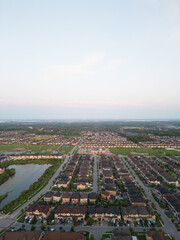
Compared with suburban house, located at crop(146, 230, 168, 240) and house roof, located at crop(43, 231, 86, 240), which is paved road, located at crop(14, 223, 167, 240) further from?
house roof, located at crop(43, 231, 86, 240)

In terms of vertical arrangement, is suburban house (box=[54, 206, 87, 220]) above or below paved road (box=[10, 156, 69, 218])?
above

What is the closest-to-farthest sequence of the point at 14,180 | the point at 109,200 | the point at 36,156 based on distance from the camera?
the point at 109,200
the point at 14,180
the point at 36,156

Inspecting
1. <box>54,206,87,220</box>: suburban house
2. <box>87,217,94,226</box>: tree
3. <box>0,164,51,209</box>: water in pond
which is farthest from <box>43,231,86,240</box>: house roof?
<box>0,164,51,209</box>: water in pond

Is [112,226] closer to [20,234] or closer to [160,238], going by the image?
[160,238]

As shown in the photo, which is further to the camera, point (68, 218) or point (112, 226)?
point (68, 218)

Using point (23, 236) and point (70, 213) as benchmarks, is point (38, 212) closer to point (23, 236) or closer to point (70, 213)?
point (23, 236)

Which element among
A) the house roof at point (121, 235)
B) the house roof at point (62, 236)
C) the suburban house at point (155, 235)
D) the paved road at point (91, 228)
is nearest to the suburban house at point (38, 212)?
the paved road at point (91, 228)

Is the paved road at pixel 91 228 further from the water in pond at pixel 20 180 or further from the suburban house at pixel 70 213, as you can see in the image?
the water in pond at pixel 20 180

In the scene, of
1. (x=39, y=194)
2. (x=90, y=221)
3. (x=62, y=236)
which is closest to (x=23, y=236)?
(x=62, y=236)

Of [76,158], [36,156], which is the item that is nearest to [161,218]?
[76,158]
